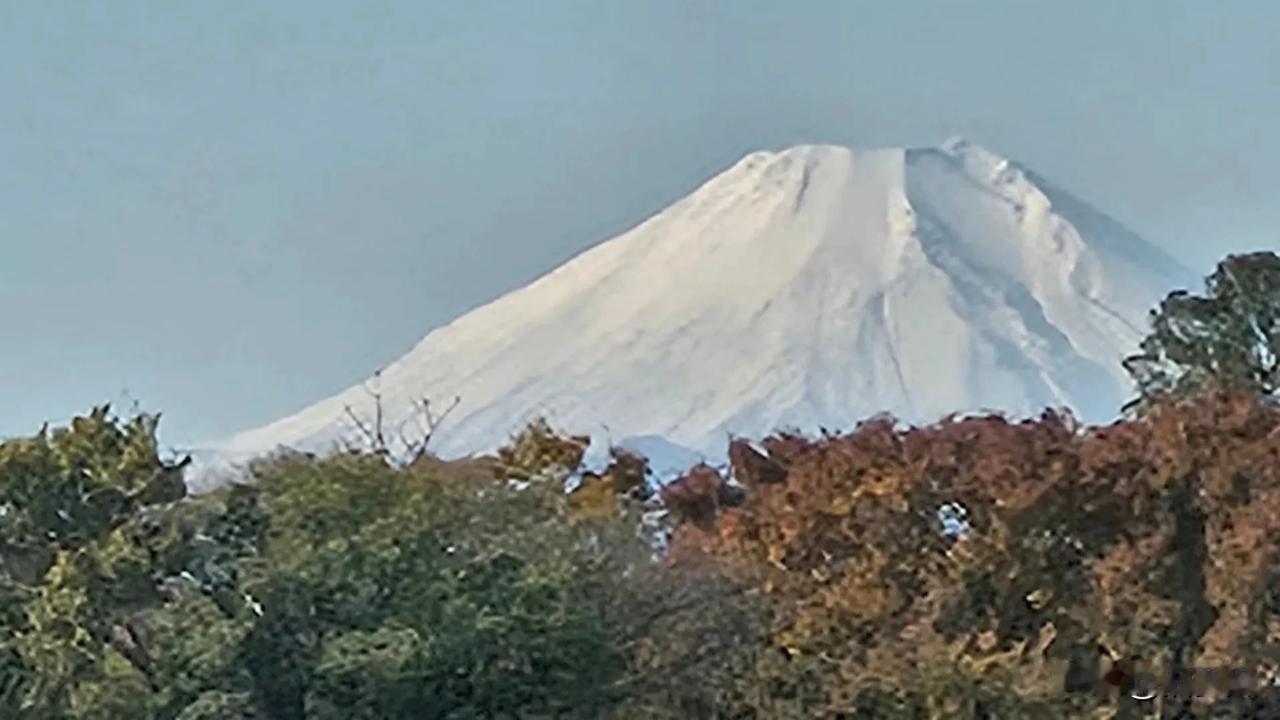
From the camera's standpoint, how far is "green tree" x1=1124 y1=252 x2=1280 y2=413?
39.1m

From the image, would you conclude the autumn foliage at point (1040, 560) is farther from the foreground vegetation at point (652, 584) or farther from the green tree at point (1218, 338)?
the green tree at point (1218, 338)

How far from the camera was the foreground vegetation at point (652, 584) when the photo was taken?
23.2 m

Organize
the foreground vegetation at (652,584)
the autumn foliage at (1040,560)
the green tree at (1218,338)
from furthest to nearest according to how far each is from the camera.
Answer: the green tree at (1218,338) → the autumn foliage at (1040,560) → the foreground vegetation at (652,584)

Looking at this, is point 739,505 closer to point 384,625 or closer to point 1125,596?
point 1125,596

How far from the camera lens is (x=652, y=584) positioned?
25547mm

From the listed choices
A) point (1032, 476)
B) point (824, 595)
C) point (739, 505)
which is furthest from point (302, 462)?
point (739, 505)

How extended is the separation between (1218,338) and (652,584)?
1695cm

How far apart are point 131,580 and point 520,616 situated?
131 inches

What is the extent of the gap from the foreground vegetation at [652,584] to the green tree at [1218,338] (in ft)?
27.1

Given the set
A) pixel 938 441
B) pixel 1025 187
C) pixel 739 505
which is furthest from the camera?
pixel 1025 187

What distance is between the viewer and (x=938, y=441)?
31.0 m

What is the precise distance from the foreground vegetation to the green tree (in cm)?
827

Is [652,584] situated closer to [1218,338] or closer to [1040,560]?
[1040,560]

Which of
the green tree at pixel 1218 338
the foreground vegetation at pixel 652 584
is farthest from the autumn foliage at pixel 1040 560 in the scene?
the green tree at pixel 1218 338
